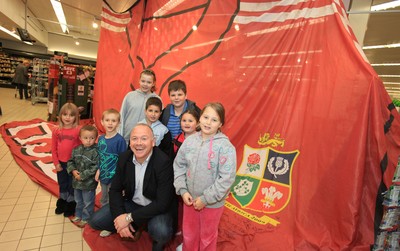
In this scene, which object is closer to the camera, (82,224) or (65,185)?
(82,224)

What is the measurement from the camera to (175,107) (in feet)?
7.55

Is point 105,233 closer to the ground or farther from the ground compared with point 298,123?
closer to the ground

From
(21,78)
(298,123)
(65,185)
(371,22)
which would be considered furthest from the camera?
(21,78)

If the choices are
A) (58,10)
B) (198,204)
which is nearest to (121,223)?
(198,204)

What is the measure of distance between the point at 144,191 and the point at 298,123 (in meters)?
1.52

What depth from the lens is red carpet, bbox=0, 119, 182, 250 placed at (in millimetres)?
2096

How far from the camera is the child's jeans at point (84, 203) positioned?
2305 millimetres

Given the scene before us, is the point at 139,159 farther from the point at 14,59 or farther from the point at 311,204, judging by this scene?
the point at 14,59

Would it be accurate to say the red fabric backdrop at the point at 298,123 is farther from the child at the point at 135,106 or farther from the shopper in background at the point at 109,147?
the shopper in background at the point at 109,147

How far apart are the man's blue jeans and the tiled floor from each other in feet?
0.94

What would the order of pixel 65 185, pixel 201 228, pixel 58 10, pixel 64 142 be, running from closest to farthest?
pixel 201 228 → pixel 64 142 → pixel 65 185 → pixel 58 10

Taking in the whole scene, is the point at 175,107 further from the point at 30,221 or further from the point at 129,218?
the point at 30,221

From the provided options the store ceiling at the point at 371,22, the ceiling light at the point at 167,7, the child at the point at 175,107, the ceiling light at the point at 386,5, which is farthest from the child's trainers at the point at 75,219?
the ceiling light at the point at 386,5

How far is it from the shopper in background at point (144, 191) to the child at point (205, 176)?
0.13 m
